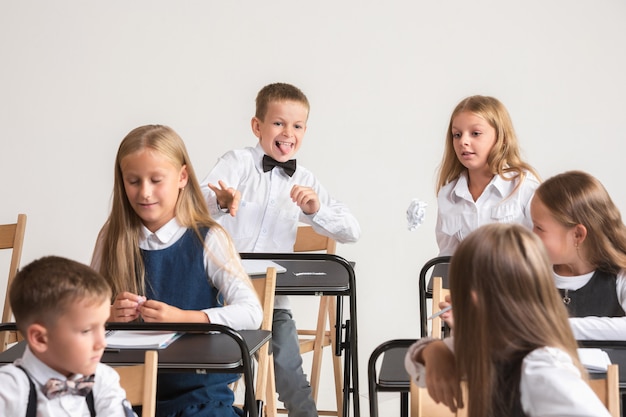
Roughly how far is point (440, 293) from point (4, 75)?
412 cm

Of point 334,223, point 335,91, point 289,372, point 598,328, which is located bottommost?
point 289,372

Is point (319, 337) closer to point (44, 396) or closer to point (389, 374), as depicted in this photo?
point (389, 374)

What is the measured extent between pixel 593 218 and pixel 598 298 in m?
0.23

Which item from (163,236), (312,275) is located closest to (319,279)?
(312,275)

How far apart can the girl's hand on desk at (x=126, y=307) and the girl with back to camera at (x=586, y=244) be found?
3.82 feet

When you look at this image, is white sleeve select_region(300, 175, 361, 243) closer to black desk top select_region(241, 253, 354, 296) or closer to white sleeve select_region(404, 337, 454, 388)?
black desk top select_region(241, 253, 354, 296)

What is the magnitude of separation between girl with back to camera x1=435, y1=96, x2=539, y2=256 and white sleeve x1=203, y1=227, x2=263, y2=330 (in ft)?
4.12

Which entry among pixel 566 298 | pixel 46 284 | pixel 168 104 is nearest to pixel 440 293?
pixel 566 298

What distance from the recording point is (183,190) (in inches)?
110

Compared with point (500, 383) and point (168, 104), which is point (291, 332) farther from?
point (168, 104)

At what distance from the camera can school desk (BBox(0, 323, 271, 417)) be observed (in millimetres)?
2154

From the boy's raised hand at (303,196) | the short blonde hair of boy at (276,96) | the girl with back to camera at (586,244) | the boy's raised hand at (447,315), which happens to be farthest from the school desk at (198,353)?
the short blonde hair of boy at (276,96)

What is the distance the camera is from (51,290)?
6.01 feet

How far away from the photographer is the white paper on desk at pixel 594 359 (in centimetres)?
225
